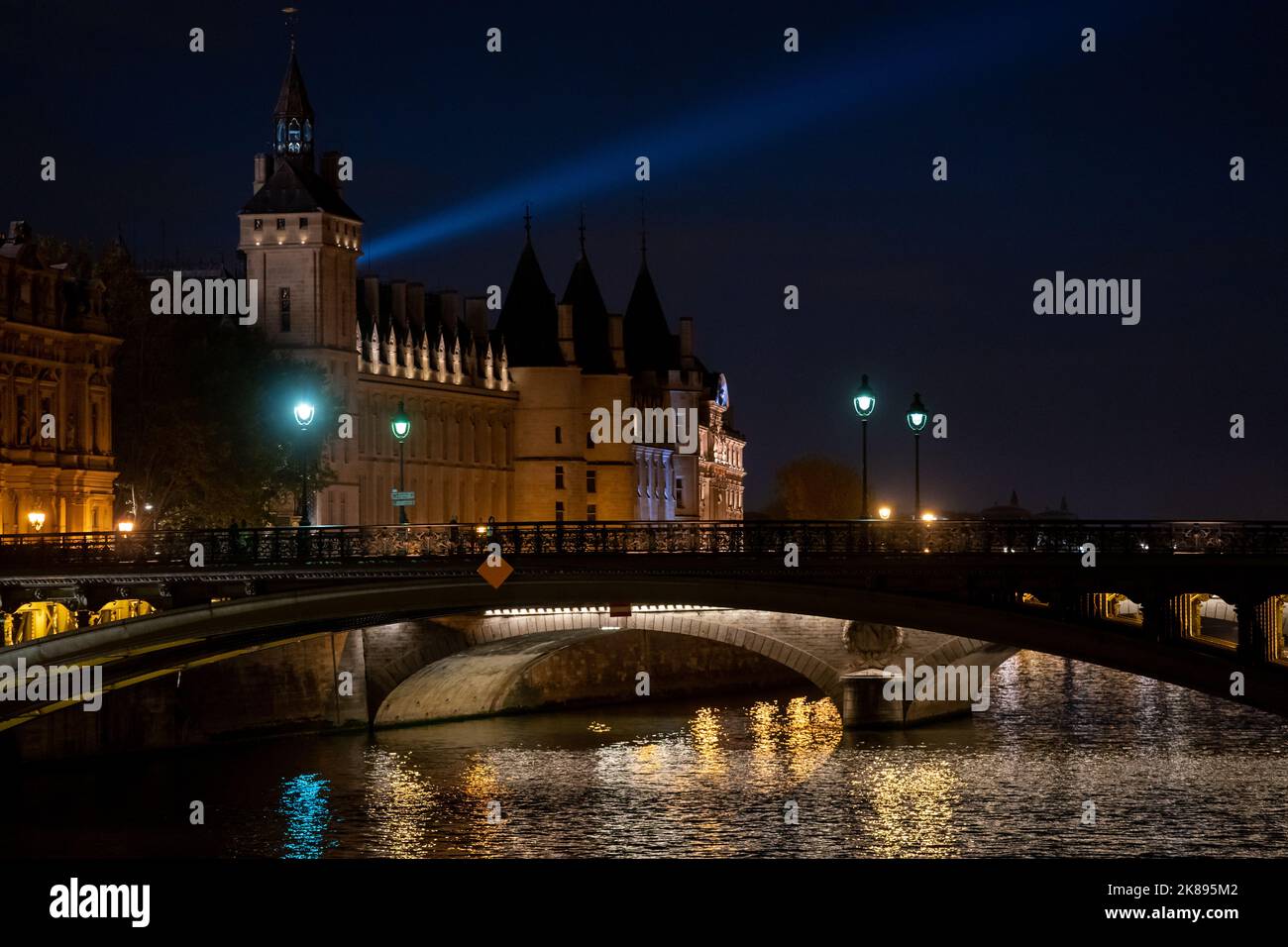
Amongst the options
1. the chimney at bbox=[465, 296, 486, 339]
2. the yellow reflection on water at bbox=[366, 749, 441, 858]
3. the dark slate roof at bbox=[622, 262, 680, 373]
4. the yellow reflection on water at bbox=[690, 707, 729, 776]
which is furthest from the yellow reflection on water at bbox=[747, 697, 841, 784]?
the dark slate roof at bbox=[622, 262, 680, 373]

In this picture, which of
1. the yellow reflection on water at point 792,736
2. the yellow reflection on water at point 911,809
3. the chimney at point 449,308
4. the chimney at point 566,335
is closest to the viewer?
the yellow reflection on water at point 911,809

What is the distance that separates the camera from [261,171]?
106 m

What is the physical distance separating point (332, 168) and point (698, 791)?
57.0 metres

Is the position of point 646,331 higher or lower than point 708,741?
higher

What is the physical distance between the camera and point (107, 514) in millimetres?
78000

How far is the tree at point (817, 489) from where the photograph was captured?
542 ft

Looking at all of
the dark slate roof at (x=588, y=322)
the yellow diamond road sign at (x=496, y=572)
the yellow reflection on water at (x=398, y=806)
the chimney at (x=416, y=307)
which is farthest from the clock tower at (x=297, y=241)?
the yellow diamond road sign at (x=496, y=572)

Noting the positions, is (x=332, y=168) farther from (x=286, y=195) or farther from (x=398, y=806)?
(x=398, y=806)

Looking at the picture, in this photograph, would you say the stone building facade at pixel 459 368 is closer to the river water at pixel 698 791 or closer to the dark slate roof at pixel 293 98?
the dark slate roof at pixel 293 98

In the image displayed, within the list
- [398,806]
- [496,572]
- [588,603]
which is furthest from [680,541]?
[398,806]

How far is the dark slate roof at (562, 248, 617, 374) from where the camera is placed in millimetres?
130375

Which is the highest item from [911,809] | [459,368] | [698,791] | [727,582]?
[459,368]

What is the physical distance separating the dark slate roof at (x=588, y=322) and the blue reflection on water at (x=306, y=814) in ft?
235
